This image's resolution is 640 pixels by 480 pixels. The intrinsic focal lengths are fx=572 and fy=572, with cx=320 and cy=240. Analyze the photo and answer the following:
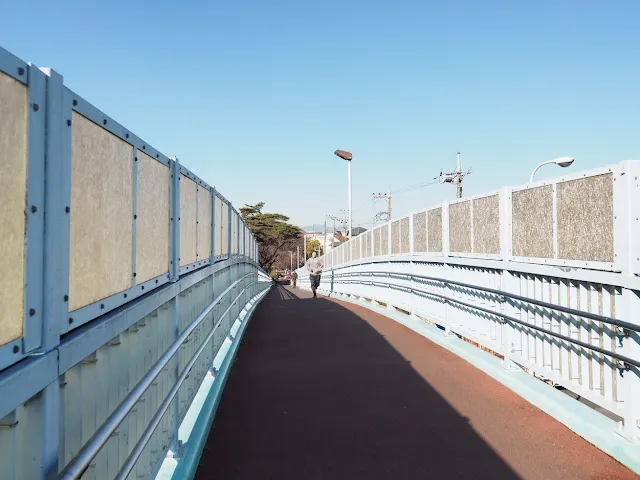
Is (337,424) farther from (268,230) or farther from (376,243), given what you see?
(268,230)

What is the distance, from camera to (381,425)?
4.94 metres

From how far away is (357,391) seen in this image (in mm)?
6023

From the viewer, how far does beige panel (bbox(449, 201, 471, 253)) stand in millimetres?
7887

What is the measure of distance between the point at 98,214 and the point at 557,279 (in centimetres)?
420

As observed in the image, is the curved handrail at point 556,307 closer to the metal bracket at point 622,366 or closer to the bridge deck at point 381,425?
the metal bracket at point 622,366

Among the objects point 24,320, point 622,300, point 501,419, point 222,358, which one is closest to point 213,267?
point 222,358

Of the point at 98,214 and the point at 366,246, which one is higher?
the point at 366,246

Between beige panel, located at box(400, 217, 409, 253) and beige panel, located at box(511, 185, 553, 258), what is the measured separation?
5.56 metres

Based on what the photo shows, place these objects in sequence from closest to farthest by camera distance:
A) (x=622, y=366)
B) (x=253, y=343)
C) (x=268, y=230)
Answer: (x=622, y=366) → (x=253, y=343) → (x=268, y=230)

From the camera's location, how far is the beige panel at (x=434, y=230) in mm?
9352

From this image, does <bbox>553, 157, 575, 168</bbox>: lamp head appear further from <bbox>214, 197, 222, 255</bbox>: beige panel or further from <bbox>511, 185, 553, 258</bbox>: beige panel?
<bbox>214, 197, 222, 255</bbox>: beige panel

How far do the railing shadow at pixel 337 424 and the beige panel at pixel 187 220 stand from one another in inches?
59.0

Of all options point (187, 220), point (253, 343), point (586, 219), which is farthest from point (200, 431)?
point (253, 343)

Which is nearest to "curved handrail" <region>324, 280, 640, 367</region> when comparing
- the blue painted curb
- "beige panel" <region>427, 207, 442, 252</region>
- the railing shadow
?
"beige panel" <region>427, 207, 442, 252</region>
